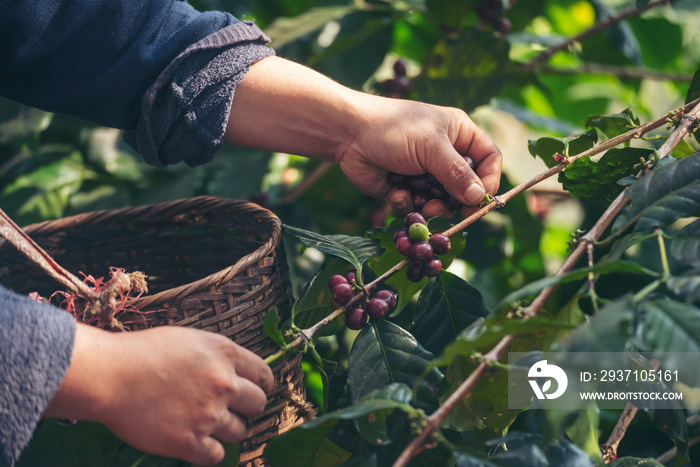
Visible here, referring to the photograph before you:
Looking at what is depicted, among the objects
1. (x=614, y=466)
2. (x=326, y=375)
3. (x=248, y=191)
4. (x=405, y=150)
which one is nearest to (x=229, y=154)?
(x=248, y=191)

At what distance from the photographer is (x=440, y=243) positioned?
30.0 inches

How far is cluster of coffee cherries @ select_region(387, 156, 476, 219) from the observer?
37.1 inches

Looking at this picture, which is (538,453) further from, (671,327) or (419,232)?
(419,232)

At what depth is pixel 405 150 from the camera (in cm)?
92

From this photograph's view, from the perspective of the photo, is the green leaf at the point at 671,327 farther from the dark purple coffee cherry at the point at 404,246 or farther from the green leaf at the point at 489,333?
the dark purple coffee cherry at the point at 404,246

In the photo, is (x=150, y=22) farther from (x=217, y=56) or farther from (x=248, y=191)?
(x=248, y=191)

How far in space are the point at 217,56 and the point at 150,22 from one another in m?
0.12

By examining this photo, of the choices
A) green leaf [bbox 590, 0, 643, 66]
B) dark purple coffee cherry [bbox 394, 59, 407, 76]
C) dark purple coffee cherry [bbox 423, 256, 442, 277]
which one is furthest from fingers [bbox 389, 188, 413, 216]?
green leaf [bbox 590, 0, 643, 66]

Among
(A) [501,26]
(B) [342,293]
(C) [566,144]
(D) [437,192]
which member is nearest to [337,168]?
(A) [501,26]

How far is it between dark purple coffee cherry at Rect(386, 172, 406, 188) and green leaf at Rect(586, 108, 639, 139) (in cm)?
31

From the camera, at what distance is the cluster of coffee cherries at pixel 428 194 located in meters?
0.94

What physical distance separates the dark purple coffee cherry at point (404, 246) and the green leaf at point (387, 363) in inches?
3.7

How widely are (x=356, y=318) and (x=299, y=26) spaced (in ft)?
3.26

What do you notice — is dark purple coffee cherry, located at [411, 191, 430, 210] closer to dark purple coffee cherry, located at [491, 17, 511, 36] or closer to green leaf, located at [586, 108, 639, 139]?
green leaf, located at [586, 108, 639, 139]
